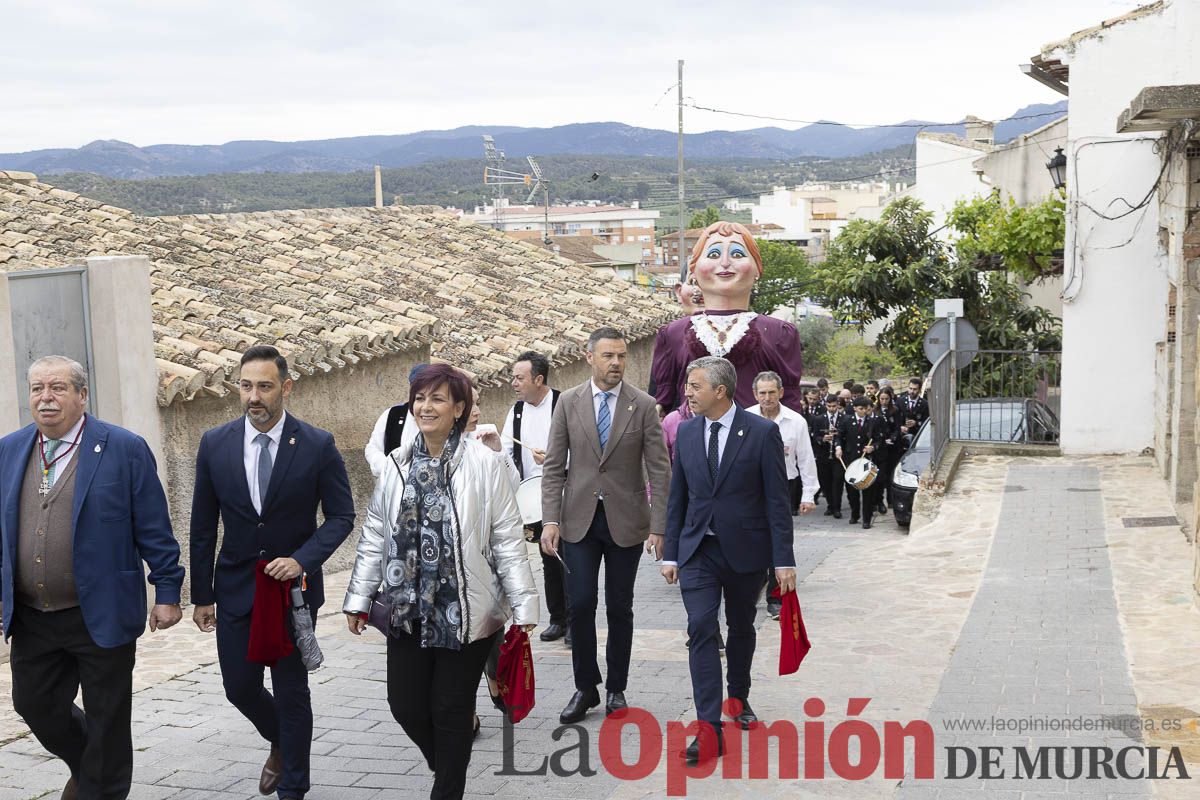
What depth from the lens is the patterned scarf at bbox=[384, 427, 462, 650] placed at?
4.79m

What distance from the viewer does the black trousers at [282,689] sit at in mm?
5250

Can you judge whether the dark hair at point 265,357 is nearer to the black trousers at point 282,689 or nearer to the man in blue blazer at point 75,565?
the man in blue blazer at point 75,565

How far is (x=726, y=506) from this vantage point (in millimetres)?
5871

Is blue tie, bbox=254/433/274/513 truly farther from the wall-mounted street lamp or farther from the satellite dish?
the wall-mounted street lamp

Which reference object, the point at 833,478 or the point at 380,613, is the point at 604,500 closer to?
the point at 380,613

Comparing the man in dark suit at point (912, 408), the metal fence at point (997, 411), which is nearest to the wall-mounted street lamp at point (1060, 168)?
the metal fence at point (997, 411)

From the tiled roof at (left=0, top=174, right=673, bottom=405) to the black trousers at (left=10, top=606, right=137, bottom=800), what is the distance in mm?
4698

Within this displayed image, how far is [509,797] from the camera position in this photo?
17.7 feet

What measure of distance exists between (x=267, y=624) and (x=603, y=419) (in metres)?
2.20

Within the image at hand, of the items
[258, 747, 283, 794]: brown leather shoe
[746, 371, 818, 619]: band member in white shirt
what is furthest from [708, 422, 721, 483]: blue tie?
[746, 371, 818, 619]: band member in white shirt

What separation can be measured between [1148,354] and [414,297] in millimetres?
8979

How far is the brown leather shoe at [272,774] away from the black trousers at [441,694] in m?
0.84

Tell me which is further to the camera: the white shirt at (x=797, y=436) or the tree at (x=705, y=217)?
the tree at (x=705, y=217)

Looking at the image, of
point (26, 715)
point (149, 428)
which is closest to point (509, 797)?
point (26, 715)
